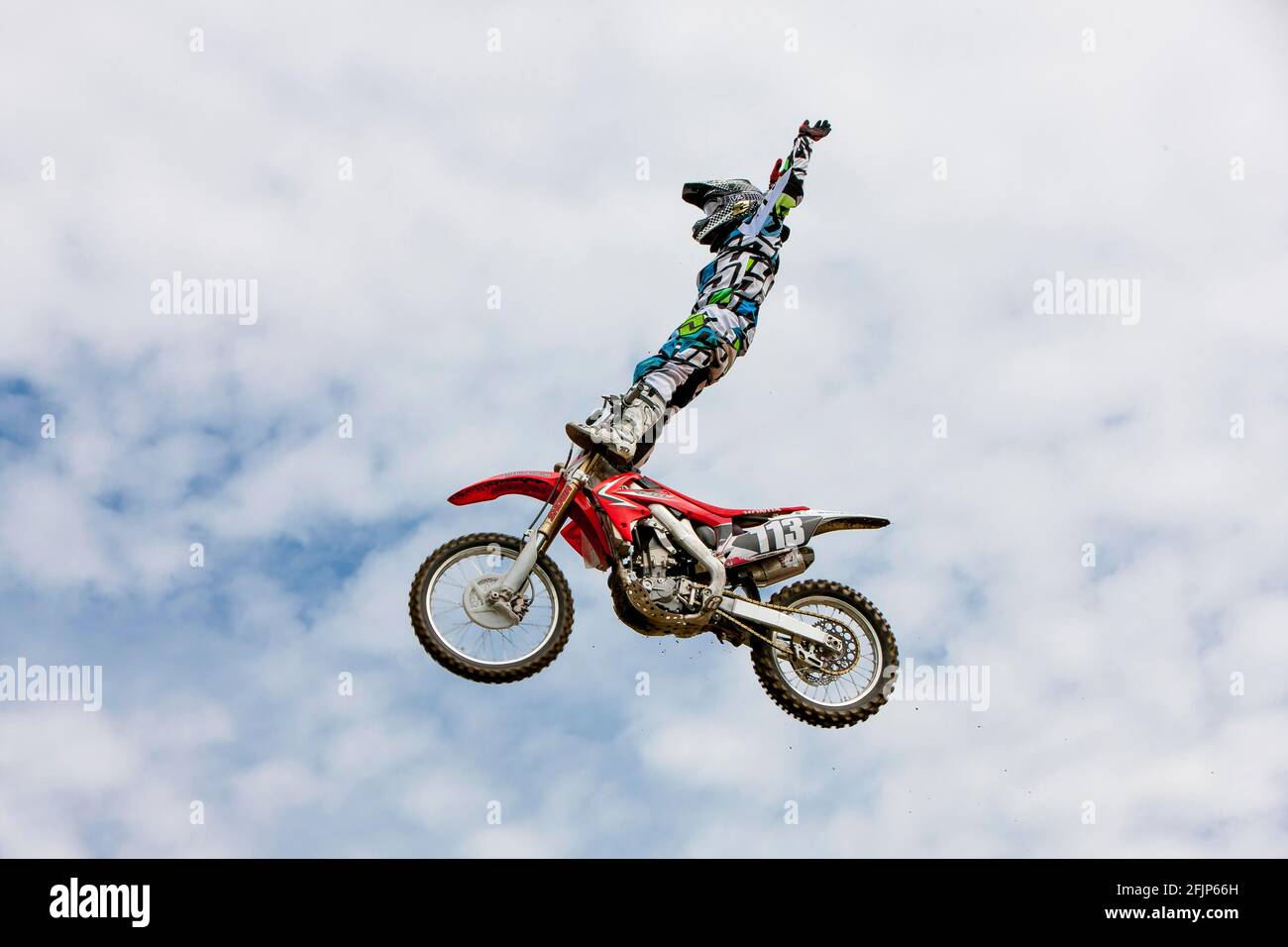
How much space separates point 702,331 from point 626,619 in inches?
147

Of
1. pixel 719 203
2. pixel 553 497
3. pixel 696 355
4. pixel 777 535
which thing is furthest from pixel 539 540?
pixel 719 203

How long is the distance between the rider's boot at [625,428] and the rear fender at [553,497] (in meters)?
0.52

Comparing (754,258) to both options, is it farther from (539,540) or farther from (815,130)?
(539,540)

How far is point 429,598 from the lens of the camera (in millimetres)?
15352

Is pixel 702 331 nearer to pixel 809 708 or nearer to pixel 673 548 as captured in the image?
pixel 673 548

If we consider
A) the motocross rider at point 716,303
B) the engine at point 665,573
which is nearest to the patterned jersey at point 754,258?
the motocross rider at point 716,303

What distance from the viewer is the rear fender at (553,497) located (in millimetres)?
15938

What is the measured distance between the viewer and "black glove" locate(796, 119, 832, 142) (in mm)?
19016

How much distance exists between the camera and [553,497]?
15922 mm

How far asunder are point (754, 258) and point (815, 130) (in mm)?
2023
